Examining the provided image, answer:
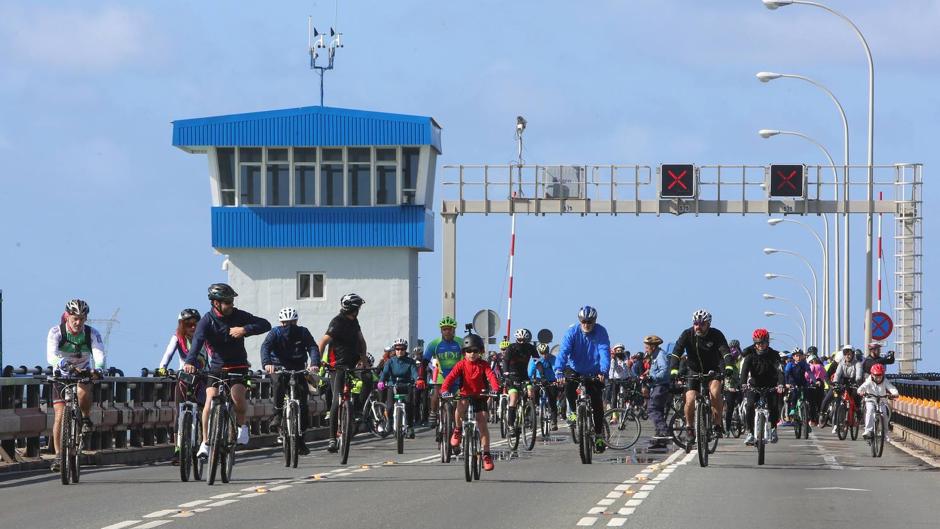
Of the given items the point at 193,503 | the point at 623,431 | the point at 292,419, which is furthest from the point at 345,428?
the point at 623,431

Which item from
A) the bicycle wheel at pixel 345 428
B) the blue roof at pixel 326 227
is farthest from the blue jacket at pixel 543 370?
the blue roof at pixel 326 227

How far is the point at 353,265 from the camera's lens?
58.3 meters

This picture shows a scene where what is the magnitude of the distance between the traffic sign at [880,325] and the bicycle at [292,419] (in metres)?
24.8

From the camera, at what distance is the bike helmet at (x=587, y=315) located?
22.7 meters

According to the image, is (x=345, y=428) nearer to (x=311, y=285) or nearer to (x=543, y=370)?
(x=543, y=370)

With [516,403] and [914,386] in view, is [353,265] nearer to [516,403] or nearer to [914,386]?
[914,386]

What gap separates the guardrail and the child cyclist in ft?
16.0

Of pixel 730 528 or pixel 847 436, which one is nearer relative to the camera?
pixel 730 528

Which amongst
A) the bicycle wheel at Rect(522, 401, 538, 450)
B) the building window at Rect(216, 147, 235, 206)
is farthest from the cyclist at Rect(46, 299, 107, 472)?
the building window at Rect(216, 147, 235, 206)

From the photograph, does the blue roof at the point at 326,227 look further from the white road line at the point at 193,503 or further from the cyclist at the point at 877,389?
the white road line at the point at 193,503

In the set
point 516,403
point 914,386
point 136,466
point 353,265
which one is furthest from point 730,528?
point 353,265

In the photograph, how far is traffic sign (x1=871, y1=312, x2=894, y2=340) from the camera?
4300 cm

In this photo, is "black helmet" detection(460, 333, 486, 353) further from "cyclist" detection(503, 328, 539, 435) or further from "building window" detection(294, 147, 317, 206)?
"building window" detection(294, 147, 317, 206)

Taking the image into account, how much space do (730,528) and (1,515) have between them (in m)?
5.46
